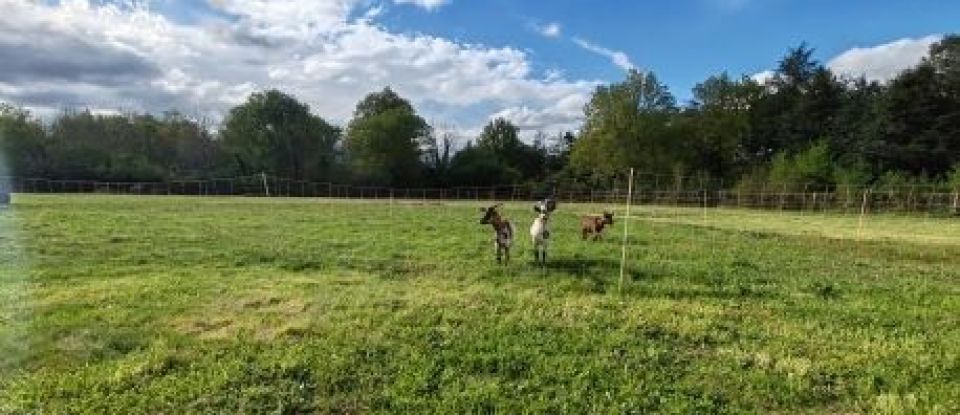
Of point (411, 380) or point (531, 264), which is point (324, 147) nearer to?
point (531, 264)

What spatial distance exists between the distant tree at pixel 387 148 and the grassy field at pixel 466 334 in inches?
3565

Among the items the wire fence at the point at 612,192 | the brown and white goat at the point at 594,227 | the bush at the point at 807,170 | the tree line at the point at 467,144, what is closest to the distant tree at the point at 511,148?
the tree line at the point at 467,144

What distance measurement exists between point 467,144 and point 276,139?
2679 cm

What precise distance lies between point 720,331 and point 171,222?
25893mm

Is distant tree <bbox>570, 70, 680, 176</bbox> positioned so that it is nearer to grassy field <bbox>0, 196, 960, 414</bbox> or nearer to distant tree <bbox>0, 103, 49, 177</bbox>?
distant tree <bbox>0, 103, 49, 177</bbox>

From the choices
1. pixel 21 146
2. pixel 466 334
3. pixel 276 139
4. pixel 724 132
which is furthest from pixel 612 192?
pixel 466 334

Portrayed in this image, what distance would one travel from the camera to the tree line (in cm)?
10012

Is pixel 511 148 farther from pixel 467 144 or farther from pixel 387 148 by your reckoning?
pixel 387 148

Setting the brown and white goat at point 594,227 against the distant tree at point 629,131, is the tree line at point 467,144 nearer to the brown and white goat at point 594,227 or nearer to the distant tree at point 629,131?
the distant tree at point 629,131

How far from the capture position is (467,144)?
123750mm

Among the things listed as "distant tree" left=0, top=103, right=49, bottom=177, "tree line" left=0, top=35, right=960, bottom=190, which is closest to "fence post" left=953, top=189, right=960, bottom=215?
"tree line" left=0, top=35, right=960, bottom=190

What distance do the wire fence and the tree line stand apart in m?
6.01

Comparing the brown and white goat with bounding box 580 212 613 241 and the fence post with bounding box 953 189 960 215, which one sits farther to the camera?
the fence post with bounding box 953 189 960 215

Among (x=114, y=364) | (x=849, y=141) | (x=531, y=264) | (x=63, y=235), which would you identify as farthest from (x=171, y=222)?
(x=849, y=141)
